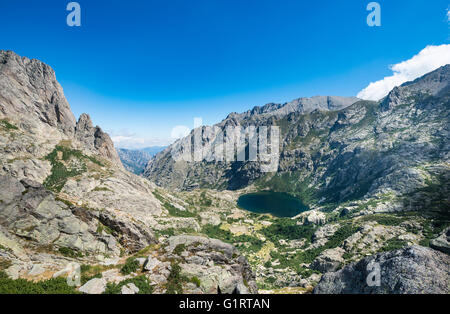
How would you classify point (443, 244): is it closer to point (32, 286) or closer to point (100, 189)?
point (32, 286)

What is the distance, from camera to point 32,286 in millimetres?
22391

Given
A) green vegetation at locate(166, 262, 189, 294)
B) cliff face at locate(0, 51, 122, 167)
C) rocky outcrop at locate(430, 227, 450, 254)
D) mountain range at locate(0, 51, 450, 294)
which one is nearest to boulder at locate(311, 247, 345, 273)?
mountain range at locate(0, 51, 450, 294)

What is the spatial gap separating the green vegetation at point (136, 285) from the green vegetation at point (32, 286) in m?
3.68

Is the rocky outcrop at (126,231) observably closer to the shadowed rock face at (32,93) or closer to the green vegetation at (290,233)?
the green vegetation at (290,233)

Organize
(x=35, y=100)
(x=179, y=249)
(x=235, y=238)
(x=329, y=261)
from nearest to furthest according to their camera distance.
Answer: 1. (x=179, y=249)
2. (x=329, y=261)
3. (x=235, y=238)
4. (x=35, y=100)

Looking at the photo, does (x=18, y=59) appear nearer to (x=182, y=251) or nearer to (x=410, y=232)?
(x=182, y=251)

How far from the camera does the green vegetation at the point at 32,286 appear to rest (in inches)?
834

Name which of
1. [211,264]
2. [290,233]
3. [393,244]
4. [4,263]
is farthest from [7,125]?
[393,244]

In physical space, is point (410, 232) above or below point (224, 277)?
below

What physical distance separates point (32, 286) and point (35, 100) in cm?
20875

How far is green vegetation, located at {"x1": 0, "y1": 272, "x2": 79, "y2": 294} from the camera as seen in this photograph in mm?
21188

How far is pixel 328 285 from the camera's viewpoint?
29.6m
